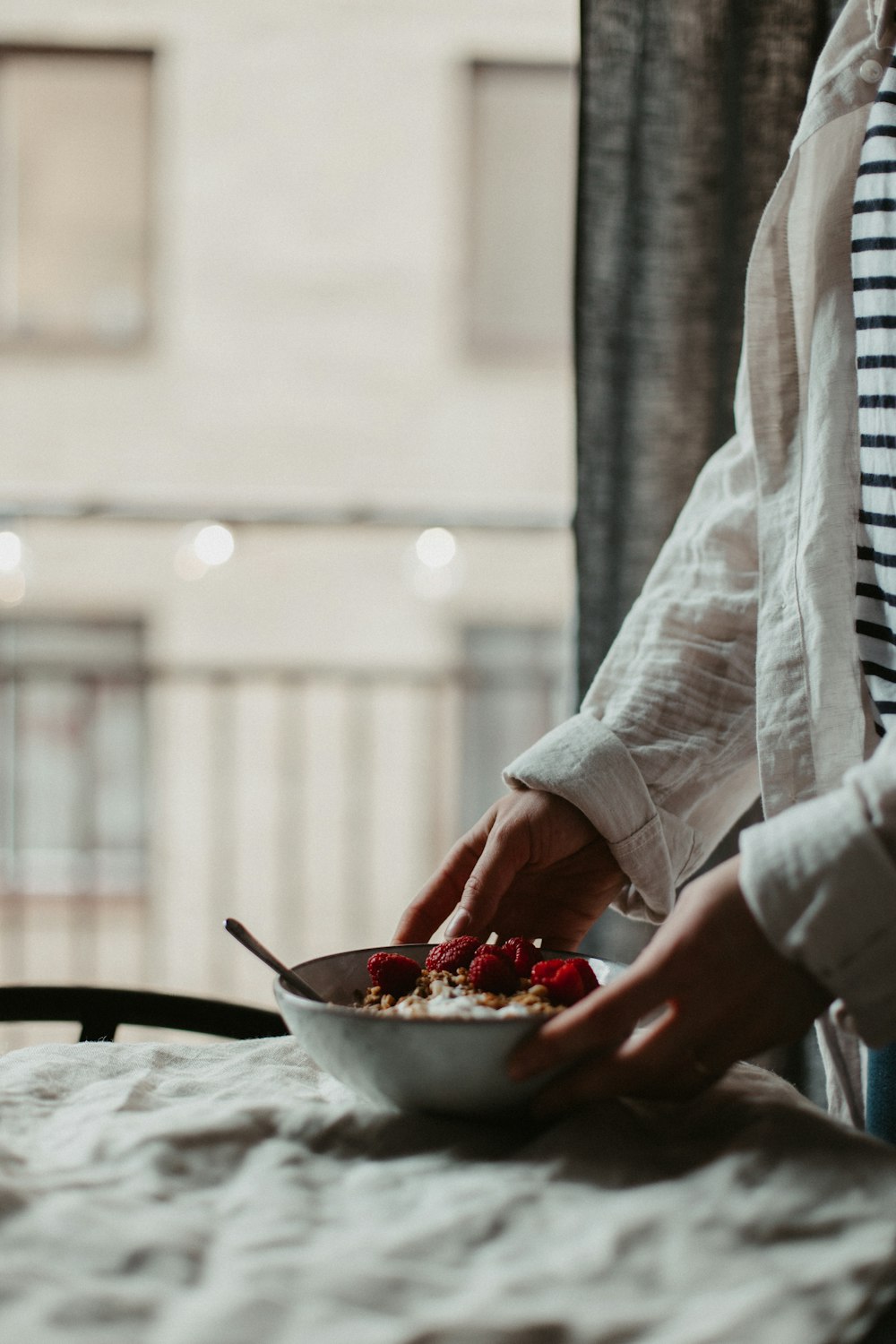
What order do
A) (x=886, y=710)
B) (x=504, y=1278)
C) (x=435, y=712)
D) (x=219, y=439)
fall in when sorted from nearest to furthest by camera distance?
(x=504, y=1278), (x=886, y=710), (x=435, y=712), (x=219, y=439)

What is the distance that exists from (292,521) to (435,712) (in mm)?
2457

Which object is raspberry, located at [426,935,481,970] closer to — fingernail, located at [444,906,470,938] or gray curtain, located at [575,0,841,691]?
fingernail, located at [444,906,470,938]

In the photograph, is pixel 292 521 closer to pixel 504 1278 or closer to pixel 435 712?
pixel 504 1278

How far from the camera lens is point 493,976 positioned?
611 mm

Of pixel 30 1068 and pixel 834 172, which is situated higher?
pixel 834 172

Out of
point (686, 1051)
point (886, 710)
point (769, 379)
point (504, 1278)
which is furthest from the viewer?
point (769, 379)

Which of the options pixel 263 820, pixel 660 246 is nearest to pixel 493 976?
pixel 660 246

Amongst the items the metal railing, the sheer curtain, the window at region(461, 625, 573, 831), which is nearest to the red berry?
the sheer curtain

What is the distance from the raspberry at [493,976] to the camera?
0.61 metres

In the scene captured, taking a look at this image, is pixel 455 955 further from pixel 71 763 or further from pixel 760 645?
pixel 71 763

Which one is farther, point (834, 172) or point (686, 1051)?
point (834, 172)

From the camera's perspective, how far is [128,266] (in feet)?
15.9

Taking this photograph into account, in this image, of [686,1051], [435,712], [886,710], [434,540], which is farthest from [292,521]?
[435,712]

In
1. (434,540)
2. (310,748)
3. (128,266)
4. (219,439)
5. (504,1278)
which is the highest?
(128,266)
